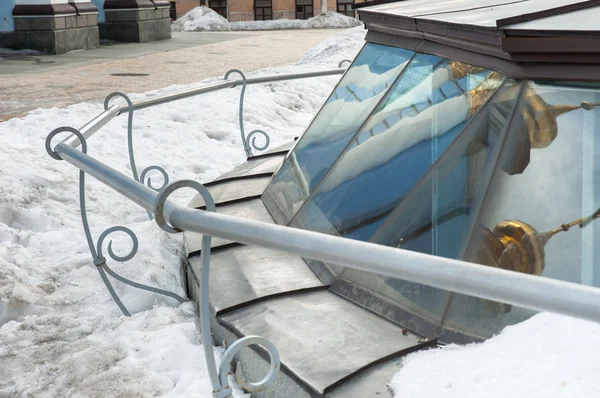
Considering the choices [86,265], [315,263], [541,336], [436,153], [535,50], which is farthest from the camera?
[86,265]

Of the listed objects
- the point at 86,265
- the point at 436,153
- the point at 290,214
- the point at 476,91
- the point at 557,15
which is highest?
the point at 557,15

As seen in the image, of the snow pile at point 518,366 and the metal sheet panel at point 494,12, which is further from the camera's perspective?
the metal sheet panel at point 494,12

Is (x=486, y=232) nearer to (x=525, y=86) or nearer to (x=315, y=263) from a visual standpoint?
(x=525, y=86)

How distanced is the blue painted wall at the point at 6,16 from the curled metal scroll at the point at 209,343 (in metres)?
17.4

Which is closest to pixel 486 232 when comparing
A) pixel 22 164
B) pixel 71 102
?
pixel 22 164

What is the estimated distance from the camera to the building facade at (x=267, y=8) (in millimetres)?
37688

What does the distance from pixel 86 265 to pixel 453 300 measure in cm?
245

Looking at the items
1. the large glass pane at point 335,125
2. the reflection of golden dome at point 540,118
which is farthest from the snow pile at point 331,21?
the reflection of golden dome at point 540,118

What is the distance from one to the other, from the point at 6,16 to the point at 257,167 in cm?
1424

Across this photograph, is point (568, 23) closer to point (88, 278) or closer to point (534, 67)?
point (534, 67)

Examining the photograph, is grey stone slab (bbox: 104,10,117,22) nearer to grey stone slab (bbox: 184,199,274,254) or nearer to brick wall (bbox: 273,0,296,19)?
brick wall (bbox: 273,0,296,19)

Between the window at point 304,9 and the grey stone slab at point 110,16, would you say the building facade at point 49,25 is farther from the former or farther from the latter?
the window at point 304,9

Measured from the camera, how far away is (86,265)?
15.3ft

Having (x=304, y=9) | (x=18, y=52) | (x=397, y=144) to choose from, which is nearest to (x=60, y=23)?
(x=18, y=52)
